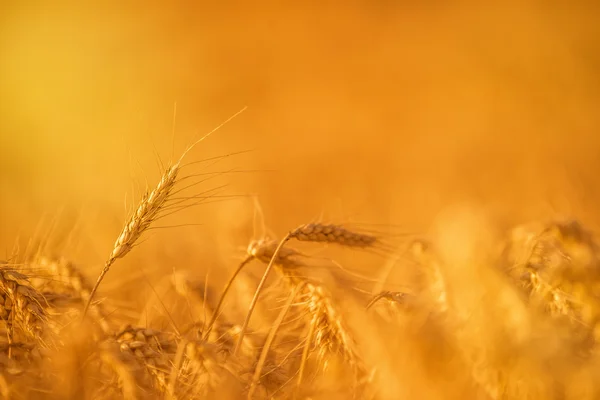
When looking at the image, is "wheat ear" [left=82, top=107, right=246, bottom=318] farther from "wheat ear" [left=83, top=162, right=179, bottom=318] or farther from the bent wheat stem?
the bent wheat stem

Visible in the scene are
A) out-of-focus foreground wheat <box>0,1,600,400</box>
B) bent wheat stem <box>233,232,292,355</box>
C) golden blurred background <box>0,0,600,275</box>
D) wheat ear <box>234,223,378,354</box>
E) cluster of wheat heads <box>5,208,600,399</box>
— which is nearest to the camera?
cluster of wheat heads <box>5,208,600,399</box>

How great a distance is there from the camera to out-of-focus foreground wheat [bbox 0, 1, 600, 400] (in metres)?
1.01

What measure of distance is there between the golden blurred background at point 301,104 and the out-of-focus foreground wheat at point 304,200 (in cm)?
6

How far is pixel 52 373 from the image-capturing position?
3.72 ft

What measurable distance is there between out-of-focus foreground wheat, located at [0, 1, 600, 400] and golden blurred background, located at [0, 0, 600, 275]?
0.19 ft

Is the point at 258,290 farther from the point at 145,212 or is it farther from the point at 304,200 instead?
the point at 304,200

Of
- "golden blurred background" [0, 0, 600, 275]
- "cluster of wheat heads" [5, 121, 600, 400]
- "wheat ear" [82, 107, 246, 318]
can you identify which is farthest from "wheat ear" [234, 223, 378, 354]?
"golden blurred background" [0, 0, 600, 275]

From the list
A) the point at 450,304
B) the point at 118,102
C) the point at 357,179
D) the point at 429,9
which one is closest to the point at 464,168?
the point at 357,179

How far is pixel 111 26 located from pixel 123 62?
1508 millimetres

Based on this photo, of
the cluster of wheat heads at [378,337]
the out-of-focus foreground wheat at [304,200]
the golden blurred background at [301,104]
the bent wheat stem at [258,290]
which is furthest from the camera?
the golden blurred background at [301,104]

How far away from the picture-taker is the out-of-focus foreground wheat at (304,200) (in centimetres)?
101

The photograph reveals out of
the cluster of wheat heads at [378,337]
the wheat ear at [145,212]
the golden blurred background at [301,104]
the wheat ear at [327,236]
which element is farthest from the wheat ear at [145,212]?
the golden blurred background at [301,104]

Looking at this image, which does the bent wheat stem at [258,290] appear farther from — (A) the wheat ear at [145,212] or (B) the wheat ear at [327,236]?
(A) the wheat ear at [145,212]

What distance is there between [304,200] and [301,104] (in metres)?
6.26
